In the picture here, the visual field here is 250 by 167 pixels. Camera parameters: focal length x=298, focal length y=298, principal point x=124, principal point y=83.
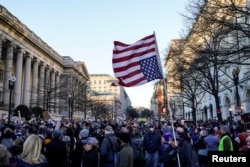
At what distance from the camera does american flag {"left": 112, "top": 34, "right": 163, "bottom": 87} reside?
8.76 m

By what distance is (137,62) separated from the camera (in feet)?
29.8

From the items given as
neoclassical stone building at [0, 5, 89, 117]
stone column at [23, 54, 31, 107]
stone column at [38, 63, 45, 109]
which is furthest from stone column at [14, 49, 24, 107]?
stone column at [38, 63, 45, 109]

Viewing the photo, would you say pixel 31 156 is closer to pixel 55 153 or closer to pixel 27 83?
pixel 55 153

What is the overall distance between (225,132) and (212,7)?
Result: 11.8 meters

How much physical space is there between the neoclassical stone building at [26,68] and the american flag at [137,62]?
32.3m

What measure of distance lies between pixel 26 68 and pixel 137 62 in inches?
2137

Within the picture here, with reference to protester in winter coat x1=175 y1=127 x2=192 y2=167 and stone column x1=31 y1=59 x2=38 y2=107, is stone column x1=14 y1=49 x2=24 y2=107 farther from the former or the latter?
protester in winter coat x1=175 y1=127 x2=192 y2=167

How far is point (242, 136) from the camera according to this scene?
34.8 ft

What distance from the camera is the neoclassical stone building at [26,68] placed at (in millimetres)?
46781

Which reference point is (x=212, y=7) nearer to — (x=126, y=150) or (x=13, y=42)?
(x=126, y=150)

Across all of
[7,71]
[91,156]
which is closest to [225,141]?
[91,156]

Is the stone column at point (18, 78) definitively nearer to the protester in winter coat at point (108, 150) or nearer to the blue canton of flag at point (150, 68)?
the protester in winter coat at point (108, 150)

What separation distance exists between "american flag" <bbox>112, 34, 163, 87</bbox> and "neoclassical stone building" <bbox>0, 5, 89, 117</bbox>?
32.3 metres

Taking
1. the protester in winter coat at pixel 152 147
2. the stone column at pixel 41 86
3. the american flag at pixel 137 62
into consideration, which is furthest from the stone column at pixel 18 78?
the american flag at pixel 137 62
